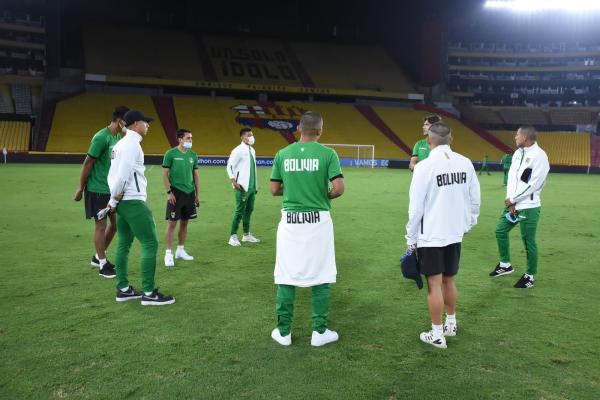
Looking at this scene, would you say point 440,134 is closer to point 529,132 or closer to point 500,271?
point 529,132

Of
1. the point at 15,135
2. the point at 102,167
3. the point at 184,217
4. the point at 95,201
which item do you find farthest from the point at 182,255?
the point at 15,135

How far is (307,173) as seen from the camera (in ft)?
13.5

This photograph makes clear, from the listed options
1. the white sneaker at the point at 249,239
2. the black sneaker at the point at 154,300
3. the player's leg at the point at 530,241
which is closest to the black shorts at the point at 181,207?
the white sneaker at the point at 249,239

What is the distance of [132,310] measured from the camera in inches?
197

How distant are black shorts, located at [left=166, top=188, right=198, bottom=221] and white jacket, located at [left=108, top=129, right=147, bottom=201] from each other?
206 cm

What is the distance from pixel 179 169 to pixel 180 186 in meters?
0.27

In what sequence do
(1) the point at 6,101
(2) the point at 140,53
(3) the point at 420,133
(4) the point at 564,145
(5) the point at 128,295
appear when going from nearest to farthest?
(5) the point at 128,295
(1) the point at 6,101
(3) the point at 420,133
(2) the point at 140,53
(4) the point at 564,145

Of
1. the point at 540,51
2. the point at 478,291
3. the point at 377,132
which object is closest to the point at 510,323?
the point at 478,291

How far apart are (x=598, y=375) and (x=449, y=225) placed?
168 cm

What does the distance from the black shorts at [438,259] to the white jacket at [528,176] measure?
2.35m

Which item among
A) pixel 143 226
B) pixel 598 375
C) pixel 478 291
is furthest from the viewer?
pixel 478 291

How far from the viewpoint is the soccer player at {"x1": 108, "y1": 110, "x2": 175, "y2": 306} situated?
15.9 ft

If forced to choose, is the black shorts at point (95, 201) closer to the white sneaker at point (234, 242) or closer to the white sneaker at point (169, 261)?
the white sneaker at point (169, 261)

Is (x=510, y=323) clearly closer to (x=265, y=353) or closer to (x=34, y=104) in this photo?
(x=265, y=353)
